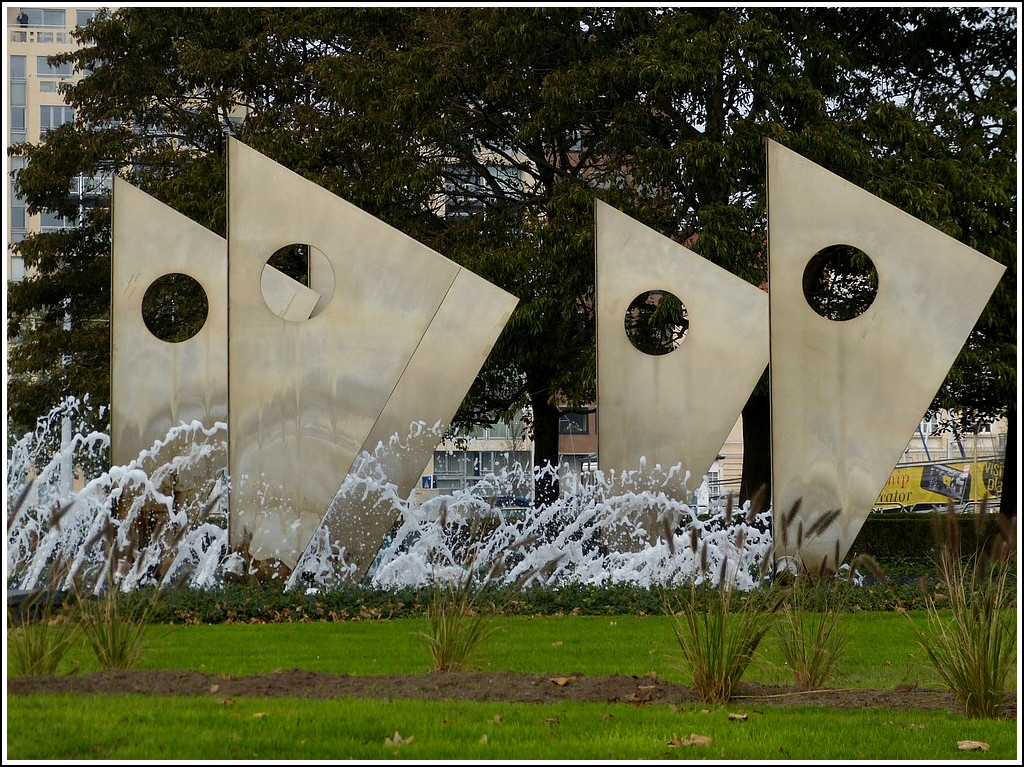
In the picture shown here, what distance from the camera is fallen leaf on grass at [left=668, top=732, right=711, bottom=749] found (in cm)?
500

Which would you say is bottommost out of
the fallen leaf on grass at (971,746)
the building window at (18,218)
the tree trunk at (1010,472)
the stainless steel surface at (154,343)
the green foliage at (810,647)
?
the fallen leaf on grass at (971,746)

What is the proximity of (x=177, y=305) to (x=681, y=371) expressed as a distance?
10.0m

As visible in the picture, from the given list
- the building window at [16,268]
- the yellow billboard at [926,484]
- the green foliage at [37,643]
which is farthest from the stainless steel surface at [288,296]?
the yellow billboard at [926,484]

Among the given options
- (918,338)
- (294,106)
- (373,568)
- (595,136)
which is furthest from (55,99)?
(918,338)

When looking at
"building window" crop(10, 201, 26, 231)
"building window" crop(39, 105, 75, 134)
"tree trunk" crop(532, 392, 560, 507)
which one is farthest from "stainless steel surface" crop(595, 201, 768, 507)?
"building window" crop(10, 201, 26, 231)

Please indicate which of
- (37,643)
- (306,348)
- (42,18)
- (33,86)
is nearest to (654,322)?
(306,348)

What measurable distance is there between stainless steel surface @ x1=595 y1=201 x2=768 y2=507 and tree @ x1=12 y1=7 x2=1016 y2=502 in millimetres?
2635

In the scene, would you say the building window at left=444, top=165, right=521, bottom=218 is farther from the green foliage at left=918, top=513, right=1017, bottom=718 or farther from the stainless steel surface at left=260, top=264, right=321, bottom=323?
the green foliage at left=918, top=513, right=1017, bottom=718

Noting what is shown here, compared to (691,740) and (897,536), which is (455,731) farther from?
(897,536)

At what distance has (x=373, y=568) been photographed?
1353cm

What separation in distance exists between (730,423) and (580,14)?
715 centimetres

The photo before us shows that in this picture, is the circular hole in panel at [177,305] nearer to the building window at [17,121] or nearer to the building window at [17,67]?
the building window at [17,67]

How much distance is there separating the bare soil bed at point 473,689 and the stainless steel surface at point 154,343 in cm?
635

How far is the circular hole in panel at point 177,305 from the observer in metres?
19.1
